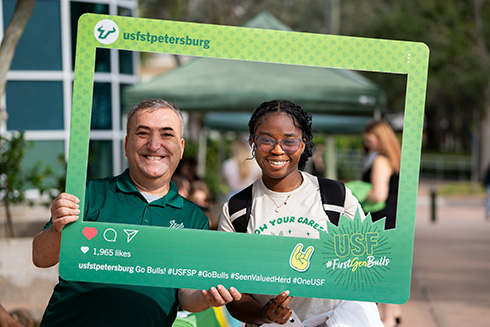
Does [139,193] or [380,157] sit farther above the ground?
[380,157]

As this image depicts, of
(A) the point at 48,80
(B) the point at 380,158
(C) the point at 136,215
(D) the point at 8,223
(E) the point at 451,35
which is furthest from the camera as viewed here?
(E) the point at 451,35

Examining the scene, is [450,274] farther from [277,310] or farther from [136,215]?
[136,215]

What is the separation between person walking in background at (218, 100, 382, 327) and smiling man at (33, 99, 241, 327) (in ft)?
0.62

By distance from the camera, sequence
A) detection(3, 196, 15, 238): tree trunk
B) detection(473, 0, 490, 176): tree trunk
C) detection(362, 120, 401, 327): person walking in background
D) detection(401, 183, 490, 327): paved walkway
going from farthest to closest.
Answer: detection(473, 0, 490, 176): tree trunk
detection(401, 183, 490, 327): paved walkway
detection(3, 196, 15, 238): tree trunk
detection(362, 120, 401, 327): person walking in background

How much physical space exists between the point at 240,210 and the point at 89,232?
58 cm

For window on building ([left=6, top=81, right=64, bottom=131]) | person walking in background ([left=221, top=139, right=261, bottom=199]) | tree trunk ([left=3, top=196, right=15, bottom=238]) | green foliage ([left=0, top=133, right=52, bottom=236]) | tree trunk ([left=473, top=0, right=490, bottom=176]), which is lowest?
tree trunk ([left=3, top=196, right=15, bottom=238])

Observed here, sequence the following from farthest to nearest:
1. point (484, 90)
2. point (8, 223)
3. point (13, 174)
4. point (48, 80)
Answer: point (484, 90) → point (48, 80) → point (8, 223) → point (13, 174)

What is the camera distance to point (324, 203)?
116 inches

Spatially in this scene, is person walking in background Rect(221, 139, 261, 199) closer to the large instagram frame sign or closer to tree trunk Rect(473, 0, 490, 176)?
the large instagram frame sign

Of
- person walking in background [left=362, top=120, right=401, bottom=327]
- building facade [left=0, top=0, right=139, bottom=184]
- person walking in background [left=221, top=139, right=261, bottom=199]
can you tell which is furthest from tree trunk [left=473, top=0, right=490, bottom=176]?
person walking in background [left=362, top=120, right=401, bottom=327]

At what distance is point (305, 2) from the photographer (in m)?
35.3

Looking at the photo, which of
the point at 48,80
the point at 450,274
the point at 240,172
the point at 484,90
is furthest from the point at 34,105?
the point at 484,90

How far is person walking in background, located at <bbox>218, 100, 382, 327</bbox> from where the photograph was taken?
2912 mm

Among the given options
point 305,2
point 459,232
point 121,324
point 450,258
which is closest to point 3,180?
point 121,324
